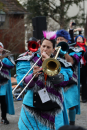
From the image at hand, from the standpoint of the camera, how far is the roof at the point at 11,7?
639 inches

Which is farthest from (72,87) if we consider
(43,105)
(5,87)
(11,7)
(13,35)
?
(11,7)

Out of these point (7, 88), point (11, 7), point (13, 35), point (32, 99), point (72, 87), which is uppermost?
point (11, 7)

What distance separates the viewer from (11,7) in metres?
17.0

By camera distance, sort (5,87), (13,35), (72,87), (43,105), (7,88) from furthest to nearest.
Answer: (13,35)
(7,88)
(5,87)
(72,87)
(43,105)

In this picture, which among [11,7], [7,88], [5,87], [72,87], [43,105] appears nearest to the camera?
[43,105]

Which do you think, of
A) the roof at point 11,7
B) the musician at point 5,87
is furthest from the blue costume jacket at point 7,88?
the roof at point 11,7

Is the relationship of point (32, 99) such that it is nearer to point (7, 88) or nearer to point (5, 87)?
point (5, 87)

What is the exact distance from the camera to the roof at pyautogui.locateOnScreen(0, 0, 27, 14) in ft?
53.3

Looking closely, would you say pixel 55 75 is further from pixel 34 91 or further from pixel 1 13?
pixel 1 13

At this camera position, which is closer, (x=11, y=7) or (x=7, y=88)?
(x=7, y=88)

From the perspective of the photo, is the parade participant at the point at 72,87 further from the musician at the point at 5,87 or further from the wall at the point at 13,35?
the wall at the point at 13,35

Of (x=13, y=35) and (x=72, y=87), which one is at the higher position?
(x=13, y=35)

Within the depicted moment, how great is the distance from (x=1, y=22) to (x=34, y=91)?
1390cm

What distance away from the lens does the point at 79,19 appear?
21484 millimetres
